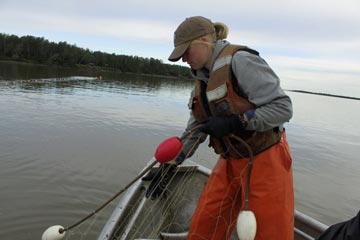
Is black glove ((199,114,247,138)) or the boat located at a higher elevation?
black glove ((199,114,247,138))

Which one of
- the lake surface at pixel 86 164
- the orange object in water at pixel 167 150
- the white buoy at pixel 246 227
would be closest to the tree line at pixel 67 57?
the lake surface at pixel 86 164

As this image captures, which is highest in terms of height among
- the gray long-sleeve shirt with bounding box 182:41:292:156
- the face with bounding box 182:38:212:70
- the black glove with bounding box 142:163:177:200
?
the face with bounding box 182:38:212:70

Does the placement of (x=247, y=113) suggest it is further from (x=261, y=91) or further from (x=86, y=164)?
(x=86, y=164)

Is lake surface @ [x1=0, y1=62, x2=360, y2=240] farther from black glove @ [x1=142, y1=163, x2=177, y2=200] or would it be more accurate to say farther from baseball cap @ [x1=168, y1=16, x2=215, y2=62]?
baseball cap @ [x1=168, y1=16, x2=215, y2=62]

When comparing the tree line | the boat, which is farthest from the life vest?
the tree line

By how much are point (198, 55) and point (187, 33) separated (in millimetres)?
185

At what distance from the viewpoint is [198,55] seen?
8.29ft

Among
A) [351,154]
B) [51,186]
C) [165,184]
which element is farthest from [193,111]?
[351,154]

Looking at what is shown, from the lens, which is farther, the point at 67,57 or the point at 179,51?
the point at 67,57

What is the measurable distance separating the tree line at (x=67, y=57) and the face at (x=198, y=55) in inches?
3120

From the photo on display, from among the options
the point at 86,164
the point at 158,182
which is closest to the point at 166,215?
the point at 158,182

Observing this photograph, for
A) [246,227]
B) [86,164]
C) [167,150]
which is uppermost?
[167,150]

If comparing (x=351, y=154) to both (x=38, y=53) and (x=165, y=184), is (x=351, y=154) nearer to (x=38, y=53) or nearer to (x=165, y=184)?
(x=165, y=184)

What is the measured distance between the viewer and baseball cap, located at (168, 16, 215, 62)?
96.0 inches
